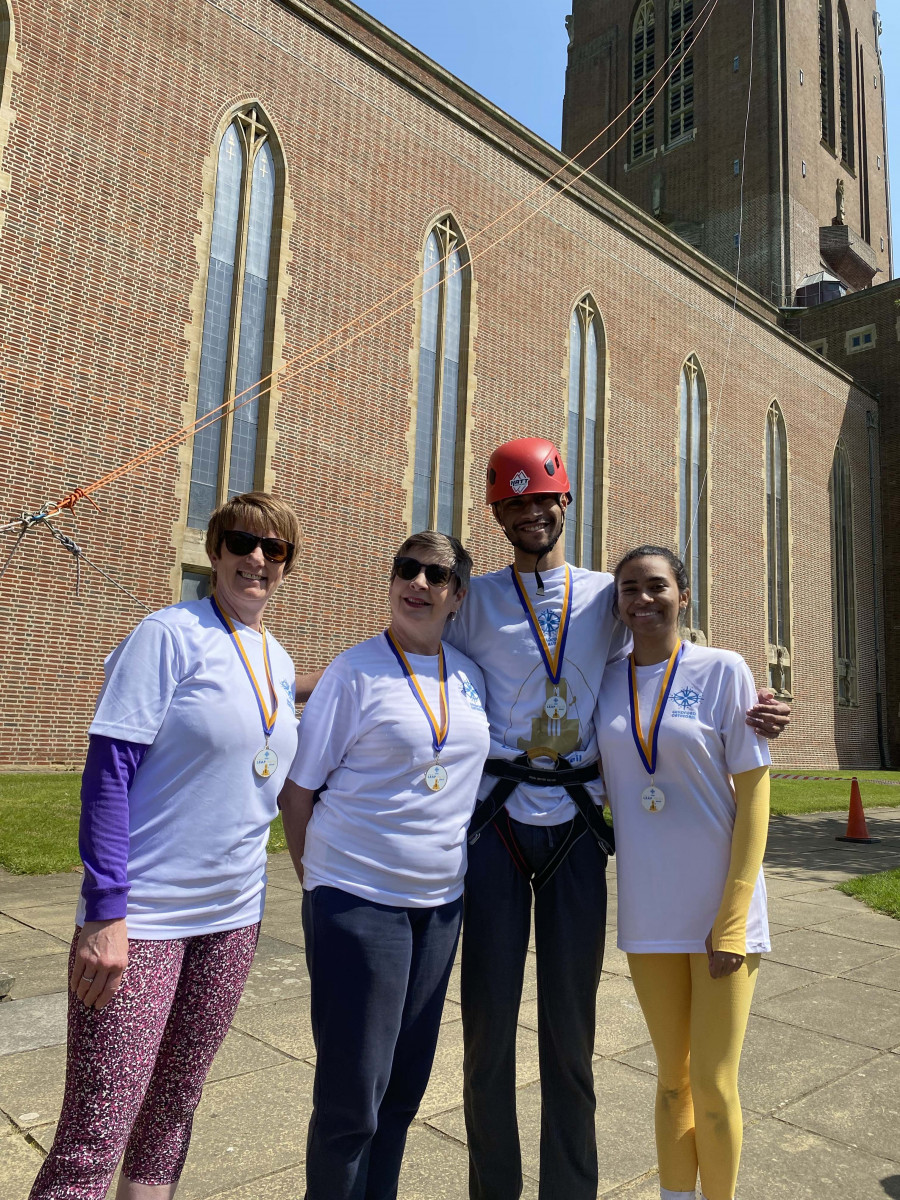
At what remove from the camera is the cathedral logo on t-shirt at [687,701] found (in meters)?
2.21

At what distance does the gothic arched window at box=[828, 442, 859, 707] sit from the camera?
2753cm

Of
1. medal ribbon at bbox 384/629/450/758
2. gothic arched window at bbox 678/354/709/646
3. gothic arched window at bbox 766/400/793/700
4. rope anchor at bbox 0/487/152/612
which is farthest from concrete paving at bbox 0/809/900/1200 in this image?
gothic arched window at bbox 766/400/793/700

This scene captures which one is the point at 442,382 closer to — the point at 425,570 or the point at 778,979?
the point at 778,979

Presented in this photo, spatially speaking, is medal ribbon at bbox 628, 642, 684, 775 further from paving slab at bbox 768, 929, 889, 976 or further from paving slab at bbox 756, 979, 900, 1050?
paving slab at bbox 768, 929, 889, 976

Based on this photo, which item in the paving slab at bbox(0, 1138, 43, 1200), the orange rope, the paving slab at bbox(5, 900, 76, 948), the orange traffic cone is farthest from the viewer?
the orange rope

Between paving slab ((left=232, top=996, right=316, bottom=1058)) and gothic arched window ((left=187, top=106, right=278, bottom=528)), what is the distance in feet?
32.5

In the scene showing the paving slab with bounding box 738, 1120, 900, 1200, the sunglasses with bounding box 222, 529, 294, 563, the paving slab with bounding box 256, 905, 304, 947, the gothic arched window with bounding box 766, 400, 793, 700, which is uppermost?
the gothic arched window with bounding box 766, 400, 793, 700

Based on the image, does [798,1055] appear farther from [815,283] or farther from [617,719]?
[815,283]

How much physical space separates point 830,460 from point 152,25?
23.3 metres

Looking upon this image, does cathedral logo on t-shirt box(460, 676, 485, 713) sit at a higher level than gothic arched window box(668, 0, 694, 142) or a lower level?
lower

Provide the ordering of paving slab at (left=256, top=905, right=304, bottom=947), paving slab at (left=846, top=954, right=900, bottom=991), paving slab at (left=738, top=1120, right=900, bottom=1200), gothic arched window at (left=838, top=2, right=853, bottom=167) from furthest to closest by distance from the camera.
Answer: gothic arched window at (left=838, top=2, right=853, bottom=167) < paving slab at (left=256, top=905, right=304, bottom=947) < paving slab at (left=846, top=954, right=900, bottom=991) < paving slab at (left=738, top=1120, right=900, bottom=1200)

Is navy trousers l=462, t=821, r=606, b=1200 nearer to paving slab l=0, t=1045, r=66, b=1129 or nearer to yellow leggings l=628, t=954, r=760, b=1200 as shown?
yellow leggings l=628, t=954, r=760, b=1200

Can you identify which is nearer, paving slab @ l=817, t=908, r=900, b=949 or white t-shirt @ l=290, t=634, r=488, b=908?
white t-shirt @ l=290, t=634, r=488, b=908

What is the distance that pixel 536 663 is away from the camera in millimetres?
2316
